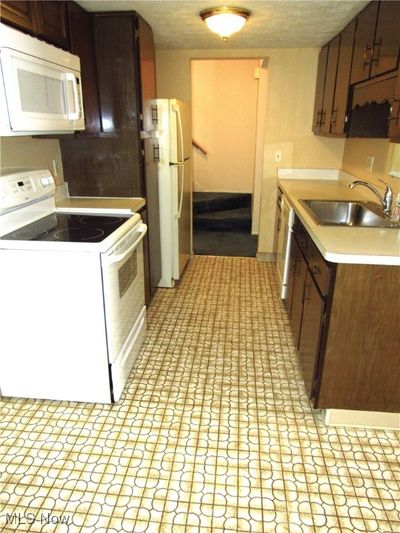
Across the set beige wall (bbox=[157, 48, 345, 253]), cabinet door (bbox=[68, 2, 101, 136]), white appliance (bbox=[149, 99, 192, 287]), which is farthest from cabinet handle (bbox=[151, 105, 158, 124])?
beige wall (bbox=[157, 48, 345, 253])

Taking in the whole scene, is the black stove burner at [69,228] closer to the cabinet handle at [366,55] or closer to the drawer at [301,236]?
the drawer at [301,236]

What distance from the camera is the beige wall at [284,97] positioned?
3.66 metres

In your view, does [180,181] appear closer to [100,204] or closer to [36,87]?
[100,204]

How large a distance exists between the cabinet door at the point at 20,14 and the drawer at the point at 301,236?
1.80 m

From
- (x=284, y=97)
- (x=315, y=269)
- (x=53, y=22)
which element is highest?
(x=53, y=22)

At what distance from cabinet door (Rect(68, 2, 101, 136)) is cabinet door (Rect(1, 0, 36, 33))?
474mm

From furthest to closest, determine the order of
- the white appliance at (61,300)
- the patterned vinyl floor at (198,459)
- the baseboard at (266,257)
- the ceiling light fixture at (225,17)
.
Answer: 1. the baseboard at (266,257)
2. the ceiling light fixture at (225,17)
3. the white appliance at (61,300)
4. the patterned vinyl floor at (198,459)

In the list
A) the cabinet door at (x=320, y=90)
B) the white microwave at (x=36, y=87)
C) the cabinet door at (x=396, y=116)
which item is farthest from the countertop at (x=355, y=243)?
the white microwave at (x=36, y=87)

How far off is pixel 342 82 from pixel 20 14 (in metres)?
2.15

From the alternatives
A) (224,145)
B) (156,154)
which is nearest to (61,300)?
(156,154)

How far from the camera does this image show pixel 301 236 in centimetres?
240

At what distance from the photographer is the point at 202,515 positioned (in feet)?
4.79

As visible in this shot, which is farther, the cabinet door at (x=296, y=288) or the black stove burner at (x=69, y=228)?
the cabinet door at (x=296, y=288)

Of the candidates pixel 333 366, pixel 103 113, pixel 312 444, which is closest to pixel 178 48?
pixel 103 113
